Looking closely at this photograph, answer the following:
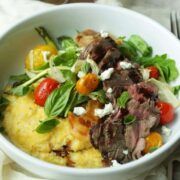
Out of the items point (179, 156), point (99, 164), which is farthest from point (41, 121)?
point (179, 156)

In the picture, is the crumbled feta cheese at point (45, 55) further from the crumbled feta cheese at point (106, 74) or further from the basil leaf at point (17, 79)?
the crumbled feta cheese at point (106, 74)

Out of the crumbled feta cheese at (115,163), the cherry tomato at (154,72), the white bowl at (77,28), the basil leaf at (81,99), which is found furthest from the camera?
the white bowl at (77,28)

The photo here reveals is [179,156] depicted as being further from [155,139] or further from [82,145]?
[82,145]

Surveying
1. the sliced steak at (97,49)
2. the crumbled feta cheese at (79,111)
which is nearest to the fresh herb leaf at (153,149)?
the crumbled feta cheese at (79,111)

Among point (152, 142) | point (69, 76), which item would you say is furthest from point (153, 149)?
point (69, 76)

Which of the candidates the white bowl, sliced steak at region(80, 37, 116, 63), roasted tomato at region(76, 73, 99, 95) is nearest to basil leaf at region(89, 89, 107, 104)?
roasted tomato at region(76, 73, 99, 95)
